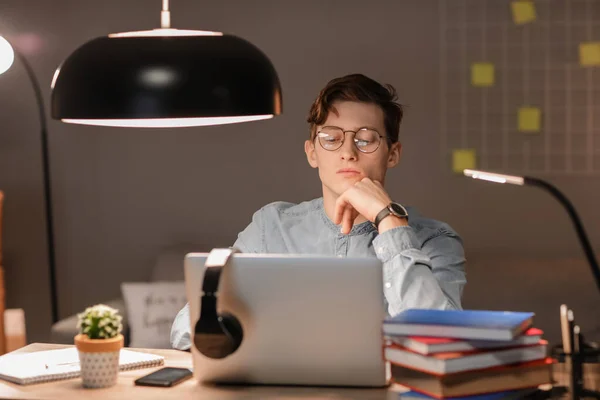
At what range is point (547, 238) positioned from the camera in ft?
13.6

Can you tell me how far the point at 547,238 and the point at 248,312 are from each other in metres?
2.88

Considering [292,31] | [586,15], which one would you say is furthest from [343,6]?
[586,15]

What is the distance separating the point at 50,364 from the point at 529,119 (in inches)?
114

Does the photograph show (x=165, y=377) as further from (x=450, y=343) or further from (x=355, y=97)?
(x=355, y=97)

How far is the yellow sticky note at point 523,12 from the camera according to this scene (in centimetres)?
410

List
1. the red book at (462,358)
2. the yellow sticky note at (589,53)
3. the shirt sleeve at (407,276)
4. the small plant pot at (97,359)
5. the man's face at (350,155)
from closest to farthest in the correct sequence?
the red book at (462,358) < the small plant pot at (97,359) < the shirt sleeve at (407,276) < the man's face at (350,155) < the yellow sticky note at (589,53)

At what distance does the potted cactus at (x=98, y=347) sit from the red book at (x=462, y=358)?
51 cm

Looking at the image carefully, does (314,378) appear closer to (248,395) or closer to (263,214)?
(248,395)

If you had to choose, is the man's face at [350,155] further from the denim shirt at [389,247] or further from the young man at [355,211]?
the denim shirt at [389,247]

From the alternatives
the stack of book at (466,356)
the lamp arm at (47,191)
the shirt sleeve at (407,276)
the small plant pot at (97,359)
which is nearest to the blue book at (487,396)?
the stack of book at (466,356)

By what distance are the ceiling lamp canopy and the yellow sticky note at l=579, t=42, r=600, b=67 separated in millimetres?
2864

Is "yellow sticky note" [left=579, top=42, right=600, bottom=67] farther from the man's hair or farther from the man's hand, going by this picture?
the man's hand

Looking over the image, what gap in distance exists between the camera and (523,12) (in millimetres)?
4102

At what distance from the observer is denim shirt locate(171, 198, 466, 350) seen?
1.96 meters
